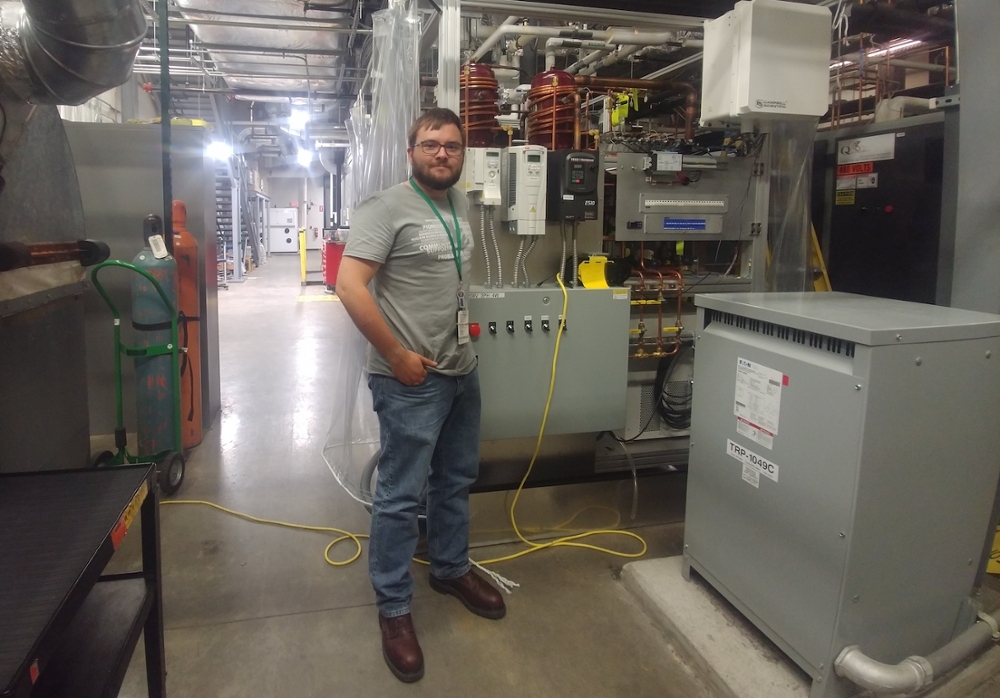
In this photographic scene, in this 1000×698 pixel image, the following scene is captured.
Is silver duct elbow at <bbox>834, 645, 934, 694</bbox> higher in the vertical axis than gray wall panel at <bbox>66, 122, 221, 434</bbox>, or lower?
lower

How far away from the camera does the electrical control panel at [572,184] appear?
91.7 inches

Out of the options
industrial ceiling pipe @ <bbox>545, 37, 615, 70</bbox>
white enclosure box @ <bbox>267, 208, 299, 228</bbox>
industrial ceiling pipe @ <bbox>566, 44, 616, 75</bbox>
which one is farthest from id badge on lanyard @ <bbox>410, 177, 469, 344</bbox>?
white enclosure box @ <bbox>267, 208, 299, 228</bbox>

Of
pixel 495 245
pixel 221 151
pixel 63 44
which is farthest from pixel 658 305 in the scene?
pixel 221 151

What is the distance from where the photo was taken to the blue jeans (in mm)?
1794

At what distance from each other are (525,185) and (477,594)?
1365 millimetres

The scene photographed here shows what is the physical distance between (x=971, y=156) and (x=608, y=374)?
1.28 meters

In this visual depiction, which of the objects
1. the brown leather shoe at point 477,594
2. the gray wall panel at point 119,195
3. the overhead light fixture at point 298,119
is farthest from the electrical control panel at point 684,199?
the overhead light fixture at point 298,119

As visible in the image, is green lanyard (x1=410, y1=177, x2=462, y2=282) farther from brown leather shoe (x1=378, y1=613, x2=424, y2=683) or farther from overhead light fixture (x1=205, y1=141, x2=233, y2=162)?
overhead light fixture (x1=205, y1=141, x2=233, y2=162)

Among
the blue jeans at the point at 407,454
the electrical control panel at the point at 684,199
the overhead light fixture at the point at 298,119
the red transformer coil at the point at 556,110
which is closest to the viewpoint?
the blue jeans at the point at 407,454

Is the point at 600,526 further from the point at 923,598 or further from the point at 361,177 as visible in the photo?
the point at 361,177

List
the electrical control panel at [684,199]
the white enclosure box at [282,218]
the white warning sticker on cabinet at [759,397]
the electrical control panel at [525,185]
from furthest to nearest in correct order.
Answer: the white enclosure box at [282,218] < the electrical control panel at [684,199] < the electrical control panel at [525,185] < the white warning sticker on cabinet at [759,397]

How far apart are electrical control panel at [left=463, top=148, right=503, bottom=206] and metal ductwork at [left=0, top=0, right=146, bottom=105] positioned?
1071 mm

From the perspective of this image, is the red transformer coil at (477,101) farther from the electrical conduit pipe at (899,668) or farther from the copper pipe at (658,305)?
the electrical conduit pipe at (899,668)

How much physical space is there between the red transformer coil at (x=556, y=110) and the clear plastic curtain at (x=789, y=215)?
31.9 inches
